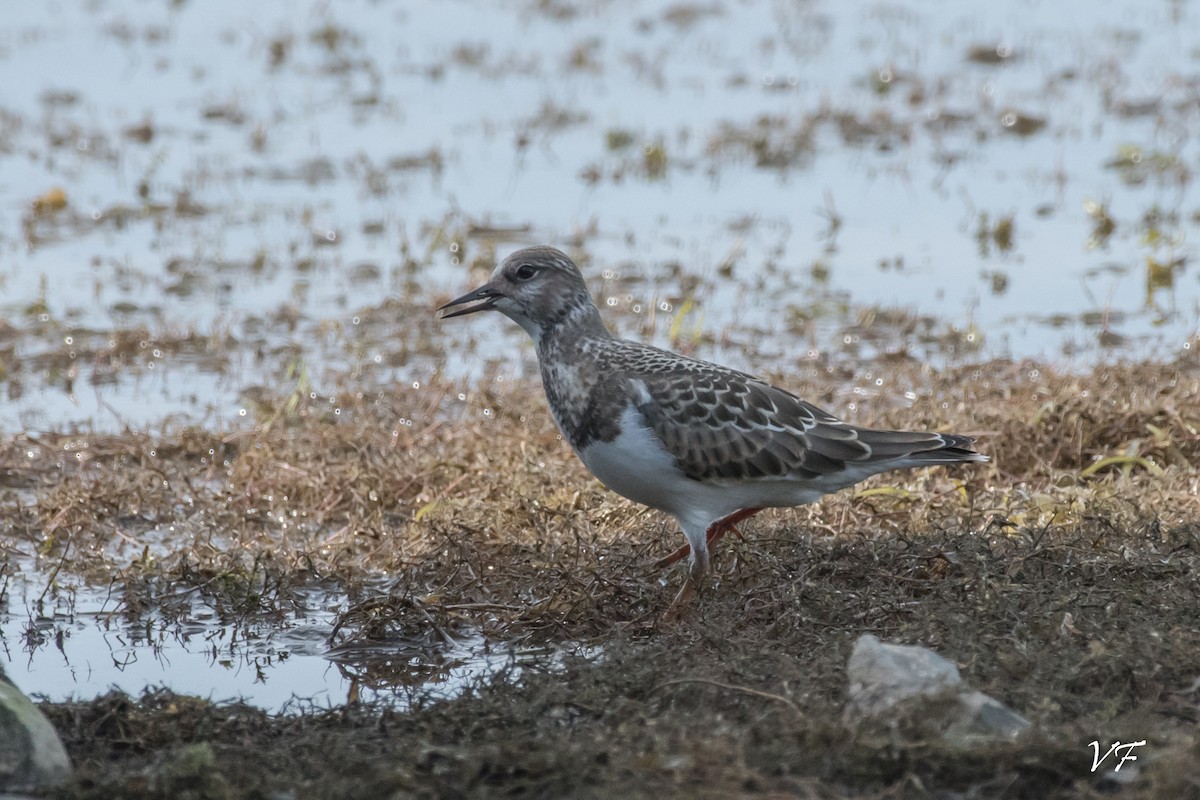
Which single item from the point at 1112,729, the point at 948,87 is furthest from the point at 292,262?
the point at 1112,729

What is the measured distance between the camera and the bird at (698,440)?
6312 mm

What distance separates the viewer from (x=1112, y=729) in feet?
15.4

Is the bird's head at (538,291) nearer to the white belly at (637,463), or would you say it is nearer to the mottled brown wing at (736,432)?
the mottled brown wing at (736,432)

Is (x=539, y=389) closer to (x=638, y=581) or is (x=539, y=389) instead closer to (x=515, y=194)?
(x=638, y=581)

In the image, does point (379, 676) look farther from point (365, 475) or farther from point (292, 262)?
point (292, 262)

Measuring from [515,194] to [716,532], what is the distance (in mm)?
6239

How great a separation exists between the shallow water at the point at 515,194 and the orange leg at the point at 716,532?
847 millimetres

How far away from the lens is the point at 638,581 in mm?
6539

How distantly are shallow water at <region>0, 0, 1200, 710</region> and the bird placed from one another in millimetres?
911

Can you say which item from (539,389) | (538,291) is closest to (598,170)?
(539,389)

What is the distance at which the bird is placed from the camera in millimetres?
6312

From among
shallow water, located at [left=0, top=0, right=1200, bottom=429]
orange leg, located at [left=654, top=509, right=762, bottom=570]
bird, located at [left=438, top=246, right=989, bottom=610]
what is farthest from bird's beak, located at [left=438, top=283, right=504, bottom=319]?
shallow water, located at [left=0, top=0, right=1200, bottom=429]

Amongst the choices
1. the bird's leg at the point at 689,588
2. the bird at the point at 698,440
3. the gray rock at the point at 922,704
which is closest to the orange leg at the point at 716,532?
the bird at the point at 698,440

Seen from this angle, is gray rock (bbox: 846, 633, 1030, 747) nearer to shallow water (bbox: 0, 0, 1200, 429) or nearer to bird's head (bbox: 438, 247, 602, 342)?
bird's head (bbox: 438, 247, 602, 342)
